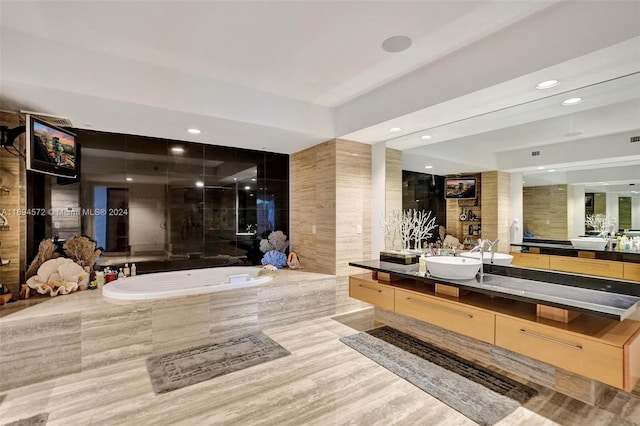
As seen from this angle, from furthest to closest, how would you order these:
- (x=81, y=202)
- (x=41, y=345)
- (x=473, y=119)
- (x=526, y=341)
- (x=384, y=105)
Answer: (x=81, y=202), (x=384, y=105), (x=473, y=119), (x=41, y=345), (x=526, y=341)

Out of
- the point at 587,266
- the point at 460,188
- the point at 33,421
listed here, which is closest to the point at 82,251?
the point at 33,421

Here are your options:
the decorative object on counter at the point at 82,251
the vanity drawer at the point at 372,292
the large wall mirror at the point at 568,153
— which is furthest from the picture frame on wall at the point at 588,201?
the decorative object on counter at the point at 82,251

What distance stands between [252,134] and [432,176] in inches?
93.4

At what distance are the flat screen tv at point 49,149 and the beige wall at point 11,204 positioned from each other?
339 millimetres

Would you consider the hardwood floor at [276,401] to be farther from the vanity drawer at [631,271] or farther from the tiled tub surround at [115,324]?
the vanity drawer at [631,271]

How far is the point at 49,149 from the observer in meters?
3.10

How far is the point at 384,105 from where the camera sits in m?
3.49

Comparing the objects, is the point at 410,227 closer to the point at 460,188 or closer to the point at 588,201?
the point at 460,188

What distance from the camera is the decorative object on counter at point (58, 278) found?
3228 millimetres

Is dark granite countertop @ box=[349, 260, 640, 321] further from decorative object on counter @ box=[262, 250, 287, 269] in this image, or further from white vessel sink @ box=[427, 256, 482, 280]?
decorative object on counter @ box=[262, 250, 287, 269]

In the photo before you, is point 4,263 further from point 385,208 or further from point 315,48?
point 385,208

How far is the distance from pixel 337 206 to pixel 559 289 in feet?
8.45

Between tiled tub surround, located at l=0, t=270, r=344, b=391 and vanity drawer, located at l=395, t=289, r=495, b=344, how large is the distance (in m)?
1.53

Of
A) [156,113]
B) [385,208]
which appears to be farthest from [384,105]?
[156,113]
